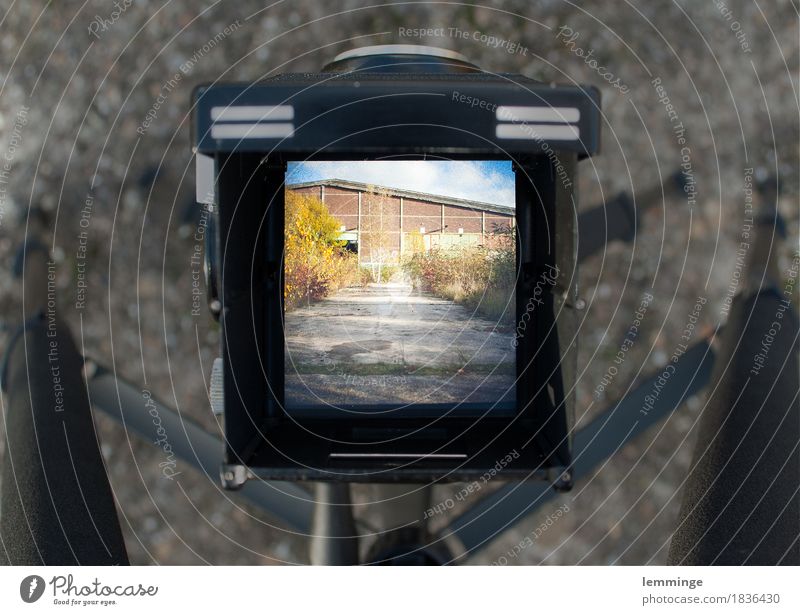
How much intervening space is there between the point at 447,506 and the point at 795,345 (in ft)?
1.83

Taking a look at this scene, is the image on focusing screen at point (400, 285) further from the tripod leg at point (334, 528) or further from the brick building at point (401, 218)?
→ the tripod leg at point (334, 528)

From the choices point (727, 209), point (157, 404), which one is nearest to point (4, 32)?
point (157, 404)

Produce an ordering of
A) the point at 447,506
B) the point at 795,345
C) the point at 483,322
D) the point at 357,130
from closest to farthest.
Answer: the point at 357,130, the point at 483,322, the point at 795,345, the point at 447,506

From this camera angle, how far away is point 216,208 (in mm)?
526

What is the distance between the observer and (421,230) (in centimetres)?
61

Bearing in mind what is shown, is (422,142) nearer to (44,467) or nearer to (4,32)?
(44,467)

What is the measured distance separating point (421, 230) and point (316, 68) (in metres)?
0.55

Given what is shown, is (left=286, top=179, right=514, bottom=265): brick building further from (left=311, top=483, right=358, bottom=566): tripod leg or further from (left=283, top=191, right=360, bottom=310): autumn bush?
(left=311, top=483, right=358, bottom=566): tripod leg

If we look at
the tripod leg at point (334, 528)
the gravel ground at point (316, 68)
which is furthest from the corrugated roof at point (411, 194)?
the gravel ground at point (316, 68)

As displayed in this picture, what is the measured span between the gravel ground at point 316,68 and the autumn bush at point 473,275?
448 millimetres

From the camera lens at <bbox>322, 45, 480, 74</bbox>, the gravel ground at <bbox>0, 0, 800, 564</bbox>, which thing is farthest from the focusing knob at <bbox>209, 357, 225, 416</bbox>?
the gravel ground at <bbox>0, 0, 800, 564</bbox>

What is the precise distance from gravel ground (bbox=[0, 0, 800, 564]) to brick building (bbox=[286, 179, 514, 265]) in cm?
47

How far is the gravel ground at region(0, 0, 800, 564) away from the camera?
3.44ft

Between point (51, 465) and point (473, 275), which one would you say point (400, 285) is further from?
point (51, 465)
